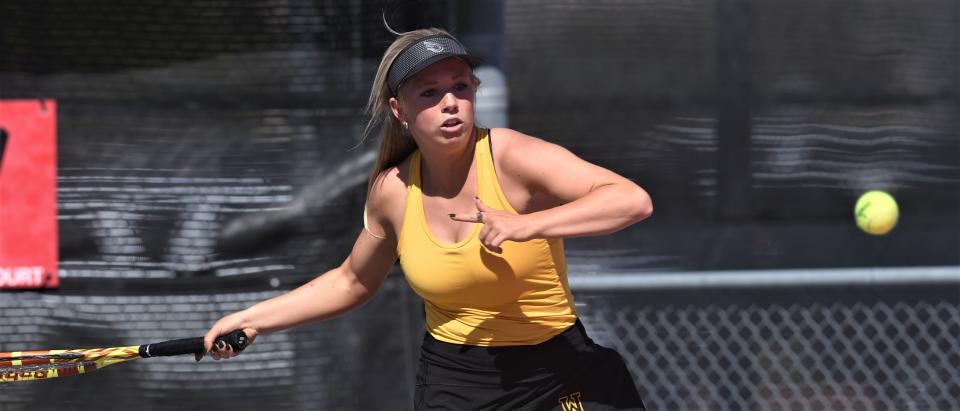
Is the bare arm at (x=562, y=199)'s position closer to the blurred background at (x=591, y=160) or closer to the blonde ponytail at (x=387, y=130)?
the blonde ponytail at (x=387, y=130)

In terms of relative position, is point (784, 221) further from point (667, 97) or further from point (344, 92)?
point (344, 92)

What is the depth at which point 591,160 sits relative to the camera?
14.4 ft

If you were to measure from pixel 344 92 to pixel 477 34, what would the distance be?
536mm

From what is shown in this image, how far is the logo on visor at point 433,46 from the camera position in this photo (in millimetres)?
2854

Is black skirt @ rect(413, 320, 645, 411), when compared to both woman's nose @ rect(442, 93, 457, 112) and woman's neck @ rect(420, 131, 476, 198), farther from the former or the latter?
woman's nose @ rect(442, 93, 457, 112)

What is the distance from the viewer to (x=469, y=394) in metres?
3.01

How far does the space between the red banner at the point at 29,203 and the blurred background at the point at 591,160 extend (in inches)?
1.9

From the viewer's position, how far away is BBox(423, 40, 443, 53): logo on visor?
285cm

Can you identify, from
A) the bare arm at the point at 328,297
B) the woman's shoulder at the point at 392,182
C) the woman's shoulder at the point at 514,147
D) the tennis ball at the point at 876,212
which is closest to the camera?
the woman's shoulder at the point at 514,147

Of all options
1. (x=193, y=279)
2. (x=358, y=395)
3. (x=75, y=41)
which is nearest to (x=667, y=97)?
(x=358, y=395)

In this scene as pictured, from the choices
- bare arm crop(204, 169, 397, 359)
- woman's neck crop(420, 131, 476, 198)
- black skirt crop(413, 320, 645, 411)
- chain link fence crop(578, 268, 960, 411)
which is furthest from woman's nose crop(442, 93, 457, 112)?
chain link fence crop(578, 268, 960, 411)

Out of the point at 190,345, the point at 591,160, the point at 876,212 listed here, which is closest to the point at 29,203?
the point at 190,345

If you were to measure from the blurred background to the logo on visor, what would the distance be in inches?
45.2

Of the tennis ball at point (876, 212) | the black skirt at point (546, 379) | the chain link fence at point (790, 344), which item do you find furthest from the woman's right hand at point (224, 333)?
the tennis ball at point (876, 212)
